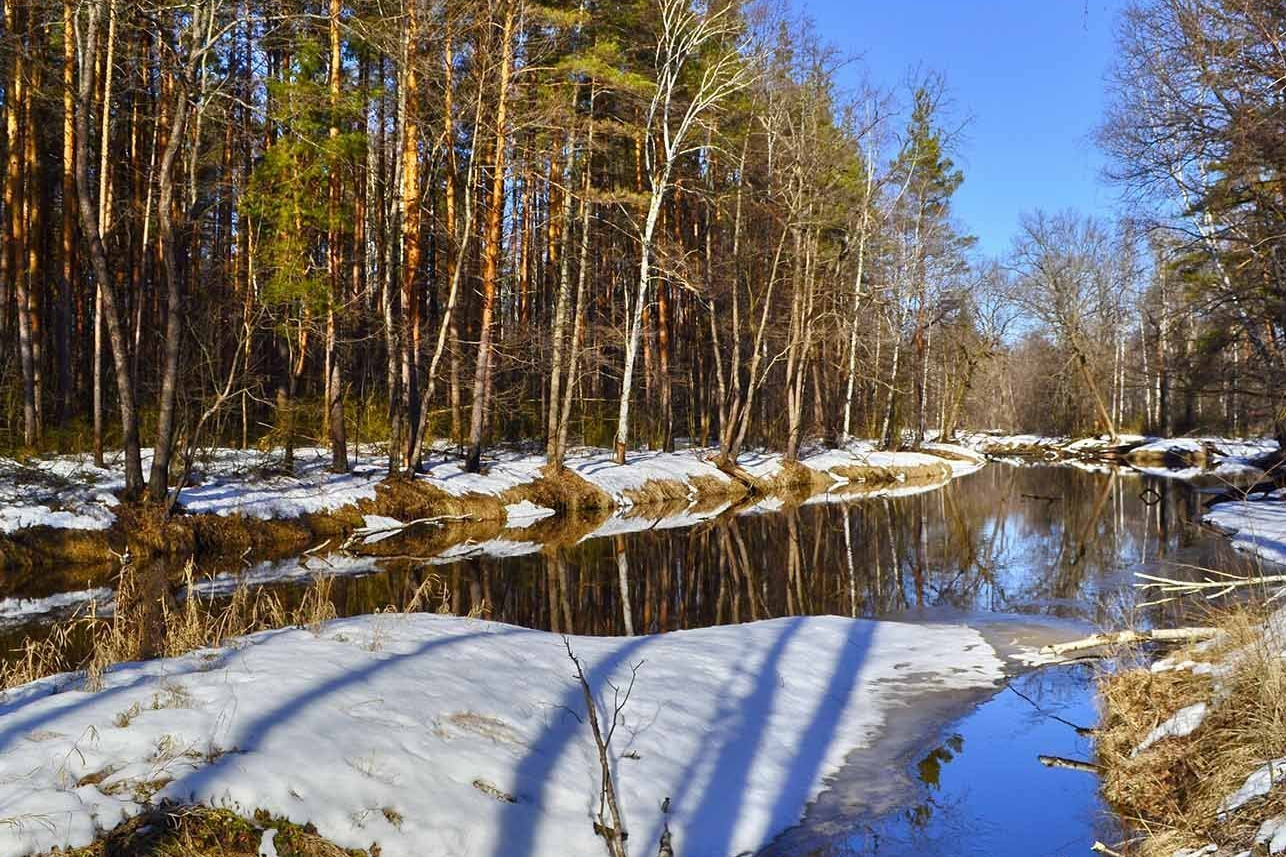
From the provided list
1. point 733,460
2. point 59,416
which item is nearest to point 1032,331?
point 733,460

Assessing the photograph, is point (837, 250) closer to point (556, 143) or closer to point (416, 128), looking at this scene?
point (556, 143)

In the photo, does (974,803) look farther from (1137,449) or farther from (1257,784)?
(1137,449)

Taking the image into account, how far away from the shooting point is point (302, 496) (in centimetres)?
1745

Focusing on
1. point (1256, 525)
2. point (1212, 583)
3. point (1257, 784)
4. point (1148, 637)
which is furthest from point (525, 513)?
point (1257, 784)

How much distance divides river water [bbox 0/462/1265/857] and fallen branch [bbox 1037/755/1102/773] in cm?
5

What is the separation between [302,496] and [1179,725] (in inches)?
613

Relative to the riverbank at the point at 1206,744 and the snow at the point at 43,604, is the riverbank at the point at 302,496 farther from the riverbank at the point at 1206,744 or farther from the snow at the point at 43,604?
the riverbank at the point at 1206,744

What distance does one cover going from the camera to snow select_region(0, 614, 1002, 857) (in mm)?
4016

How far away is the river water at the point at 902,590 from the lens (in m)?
5.57

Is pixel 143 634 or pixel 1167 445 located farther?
pixel 1167 445

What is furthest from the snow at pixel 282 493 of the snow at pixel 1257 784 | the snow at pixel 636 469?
the snow at pixel 1257 784

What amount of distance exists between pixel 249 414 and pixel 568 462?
9.28 meters

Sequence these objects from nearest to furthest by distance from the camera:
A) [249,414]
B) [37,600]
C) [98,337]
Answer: [37,600] < [98,337] < [249,414]

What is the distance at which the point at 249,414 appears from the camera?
83.5 feet
